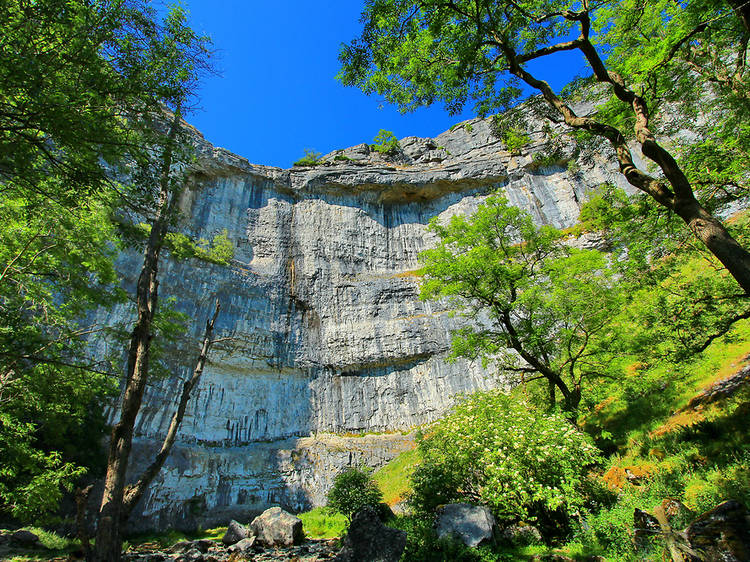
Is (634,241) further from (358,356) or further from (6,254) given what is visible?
(358,356)

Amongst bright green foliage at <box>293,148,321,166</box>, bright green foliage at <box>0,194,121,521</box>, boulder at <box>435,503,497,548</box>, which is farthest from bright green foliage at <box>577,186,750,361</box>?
bright green foliage at <box>293,148,321,166</box>

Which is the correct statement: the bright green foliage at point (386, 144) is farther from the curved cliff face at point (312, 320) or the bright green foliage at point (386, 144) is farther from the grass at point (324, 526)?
the grass at point (324, 526)

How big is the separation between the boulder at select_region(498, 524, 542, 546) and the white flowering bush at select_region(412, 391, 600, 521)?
Answer: 0.82 ft

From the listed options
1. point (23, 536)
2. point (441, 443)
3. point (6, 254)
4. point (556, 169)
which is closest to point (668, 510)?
point (441, 443)

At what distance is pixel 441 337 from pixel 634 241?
19.0 metres

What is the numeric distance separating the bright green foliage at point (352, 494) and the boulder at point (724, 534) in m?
9.35

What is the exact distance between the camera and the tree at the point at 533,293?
37.1 ft

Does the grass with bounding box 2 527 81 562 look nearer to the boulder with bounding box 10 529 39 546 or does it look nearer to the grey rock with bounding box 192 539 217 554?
the boulder with bounding box 10 529 39 546

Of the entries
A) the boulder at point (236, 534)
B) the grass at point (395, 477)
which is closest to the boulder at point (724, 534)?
the boulder at point (236, 534)

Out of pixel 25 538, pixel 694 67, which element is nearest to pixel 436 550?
pixel 25 538

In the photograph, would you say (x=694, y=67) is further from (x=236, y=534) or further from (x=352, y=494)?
(x=236, y=534)

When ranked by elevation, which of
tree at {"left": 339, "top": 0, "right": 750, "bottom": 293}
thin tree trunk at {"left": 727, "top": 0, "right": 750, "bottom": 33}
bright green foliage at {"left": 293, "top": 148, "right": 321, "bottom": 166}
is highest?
bright green foliage at {"left": 293, "top": 148, "right": 321, "bottom": 166}

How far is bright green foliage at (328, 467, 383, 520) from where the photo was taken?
40.7ft

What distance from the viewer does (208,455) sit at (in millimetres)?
21297
